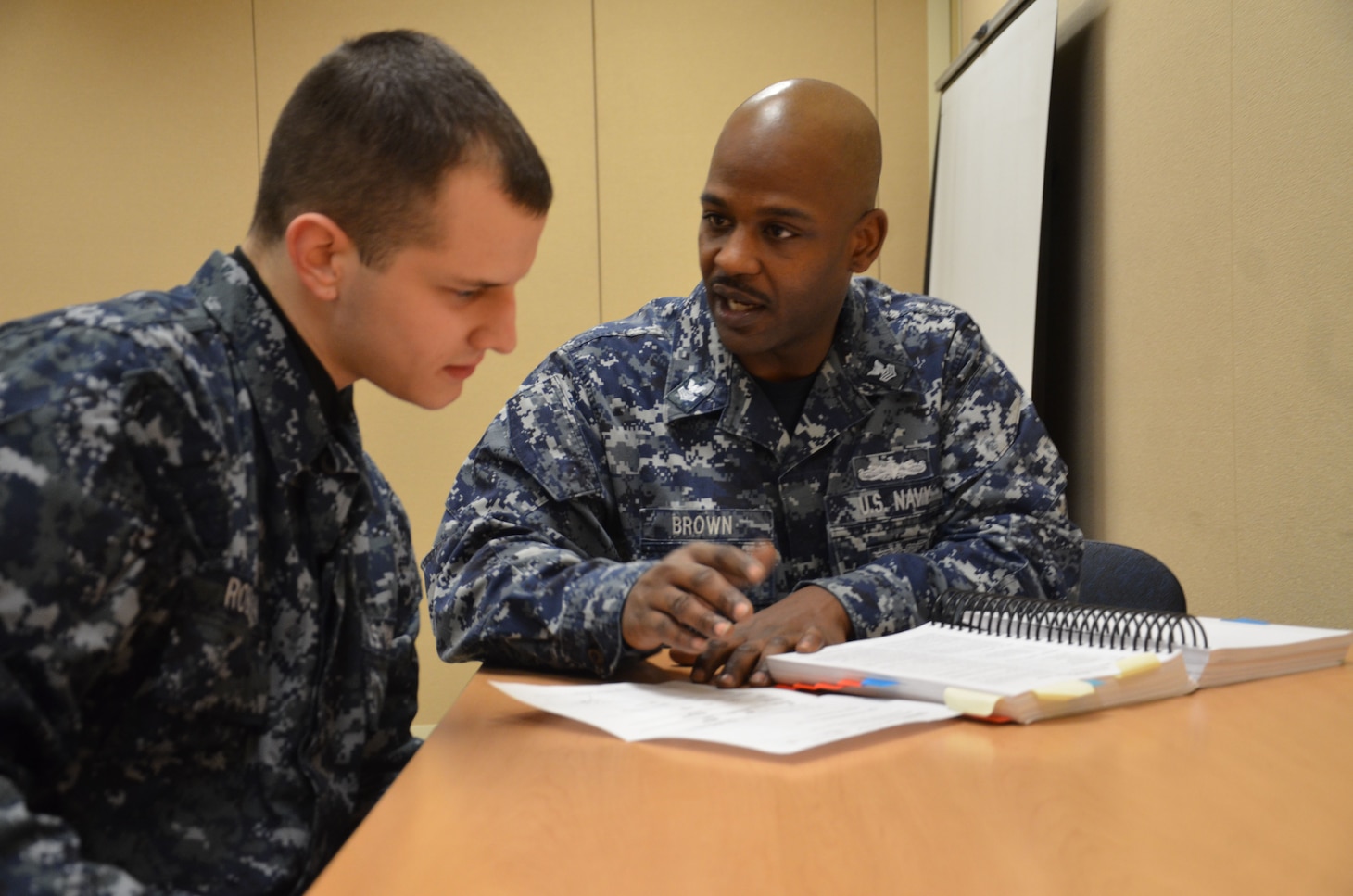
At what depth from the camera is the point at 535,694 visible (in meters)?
1.14

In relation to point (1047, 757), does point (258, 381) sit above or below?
above

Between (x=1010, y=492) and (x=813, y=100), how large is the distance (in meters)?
0.67

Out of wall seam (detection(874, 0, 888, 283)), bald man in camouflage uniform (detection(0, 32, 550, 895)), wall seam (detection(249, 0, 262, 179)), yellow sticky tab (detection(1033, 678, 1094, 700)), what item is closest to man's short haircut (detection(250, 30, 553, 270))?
bald man in camouflage uniform (detection(0, 32, 550, 895))

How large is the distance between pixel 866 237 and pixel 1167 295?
0.70 metres

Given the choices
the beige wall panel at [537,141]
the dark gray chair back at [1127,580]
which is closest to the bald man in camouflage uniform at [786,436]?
the dark gray chair back at [1127,580]

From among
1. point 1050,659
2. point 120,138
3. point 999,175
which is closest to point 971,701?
point 1050,659

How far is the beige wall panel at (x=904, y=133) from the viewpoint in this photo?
409 cm

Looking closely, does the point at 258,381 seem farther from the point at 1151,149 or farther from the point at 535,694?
the point at 1151,149

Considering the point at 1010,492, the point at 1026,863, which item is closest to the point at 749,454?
the point at 1010,492

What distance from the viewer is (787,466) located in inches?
64.4

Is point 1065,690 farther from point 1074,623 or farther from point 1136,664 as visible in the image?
point 1074,623

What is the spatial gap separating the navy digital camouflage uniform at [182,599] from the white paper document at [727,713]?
0.67 ft

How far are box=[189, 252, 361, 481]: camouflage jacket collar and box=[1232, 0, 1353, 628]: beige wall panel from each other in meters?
1.34

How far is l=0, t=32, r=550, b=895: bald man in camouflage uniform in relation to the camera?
0.66 metres
